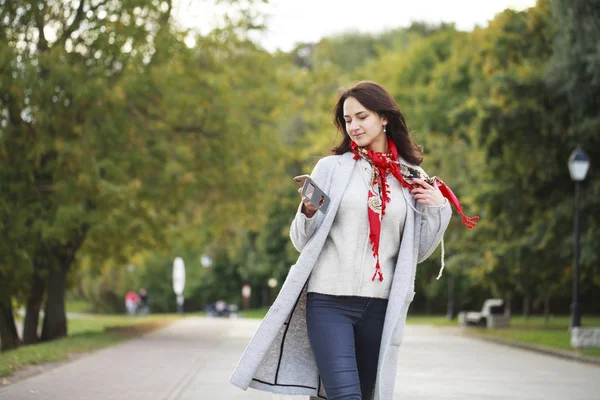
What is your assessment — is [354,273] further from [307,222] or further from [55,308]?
[55,308]

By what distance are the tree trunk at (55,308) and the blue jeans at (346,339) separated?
19.8m

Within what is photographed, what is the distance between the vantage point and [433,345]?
2283 centimetres

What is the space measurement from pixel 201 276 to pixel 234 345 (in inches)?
1775

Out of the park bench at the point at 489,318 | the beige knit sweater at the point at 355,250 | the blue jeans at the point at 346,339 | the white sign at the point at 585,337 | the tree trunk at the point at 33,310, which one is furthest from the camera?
the park bench at the point at 489,318

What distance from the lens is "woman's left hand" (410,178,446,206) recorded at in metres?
5.15

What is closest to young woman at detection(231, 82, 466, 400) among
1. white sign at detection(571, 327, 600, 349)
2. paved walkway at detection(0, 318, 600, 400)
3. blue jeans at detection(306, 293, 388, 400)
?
blue jeans at detection(306, 293, 388, 400)


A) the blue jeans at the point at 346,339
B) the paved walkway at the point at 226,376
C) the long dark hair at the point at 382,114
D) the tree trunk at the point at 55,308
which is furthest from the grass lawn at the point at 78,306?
the blue jeans at the point at 346,339

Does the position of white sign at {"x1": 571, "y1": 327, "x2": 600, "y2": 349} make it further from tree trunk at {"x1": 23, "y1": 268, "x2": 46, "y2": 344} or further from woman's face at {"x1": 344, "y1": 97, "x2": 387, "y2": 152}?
woman's face at {"x1": 344, "y1": 97, "x2": 387, "y2": 152}

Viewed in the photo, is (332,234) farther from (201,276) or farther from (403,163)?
(201,276)

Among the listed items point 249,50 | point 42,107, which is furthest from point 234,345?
point 249,50

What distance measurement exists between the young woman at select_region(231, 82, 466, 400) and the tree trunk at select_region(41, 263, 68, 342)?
19.7m

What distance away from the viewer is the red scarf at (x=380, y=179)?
4.95 metres

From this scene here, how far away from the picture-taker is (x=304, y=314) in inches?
202

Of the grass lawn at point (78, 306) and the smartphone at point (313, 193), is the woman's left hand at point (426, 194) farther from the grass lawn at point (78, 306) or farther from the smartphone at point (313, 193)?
the grass lawn at point (78, 306)
